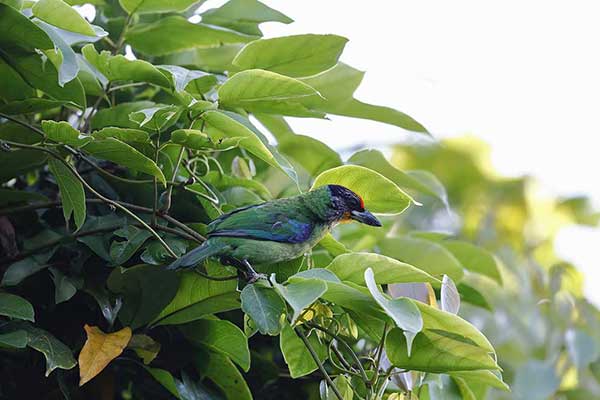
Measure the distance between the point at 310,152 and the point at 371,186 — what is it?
25 centimetres

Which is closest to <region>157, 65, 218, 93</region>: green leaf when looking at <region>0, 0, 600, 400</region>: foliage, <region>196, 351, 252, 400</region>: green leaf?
<region>0, 0, 600, 400</region>: foliage

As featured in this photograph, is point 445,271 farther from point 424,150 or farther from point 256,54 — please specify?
point 424,150

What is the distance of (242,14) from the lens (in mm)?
1261

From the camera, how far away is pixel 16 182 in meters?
1.20

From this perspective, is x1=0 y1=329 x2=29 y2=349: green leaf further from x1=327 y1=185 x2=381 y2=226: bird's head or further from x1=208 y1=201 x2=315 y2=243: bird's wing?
x1=327 y1=185 x2=381 y2=226: bird's head

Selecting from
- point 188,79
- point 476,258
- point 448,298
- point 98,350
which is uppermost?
point 188,79

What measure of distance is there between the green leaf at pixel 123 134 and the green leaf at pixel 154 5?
278 mm

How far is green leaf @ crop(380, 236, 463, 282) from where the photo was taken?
1.26 meters

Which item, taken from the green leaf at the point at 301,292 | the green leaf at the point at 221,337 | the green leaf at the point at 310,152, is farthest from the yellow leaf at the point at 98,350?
the green leaf at the point at 310,152

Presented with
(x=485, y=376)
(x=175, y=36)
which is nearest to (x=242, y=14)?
(x=175, y=36)

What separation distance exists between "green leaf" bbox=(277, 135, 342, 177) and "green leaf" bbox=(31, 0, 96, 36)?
403 millimetres

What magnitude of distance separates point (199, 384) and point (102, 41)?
55 centimetres

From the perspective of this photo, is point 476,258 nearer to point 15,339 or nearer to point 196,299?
point 196,299

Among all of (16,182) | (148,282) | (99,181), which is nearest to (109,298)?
(148,282)
